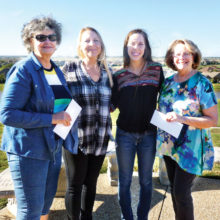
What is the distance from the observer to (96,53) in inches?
91.1

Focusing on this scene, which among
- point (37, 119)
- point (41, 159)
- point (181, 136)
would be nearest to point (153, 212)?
point (181, 136)

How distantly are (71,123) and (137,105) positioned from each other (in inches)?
27.5

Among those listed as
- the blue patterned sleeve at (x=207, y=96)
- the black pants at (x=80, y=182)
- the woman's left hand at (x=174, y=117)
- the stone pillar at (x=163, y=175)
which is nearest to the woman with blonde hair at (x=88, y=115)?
the black pants at (x=80, y=182)

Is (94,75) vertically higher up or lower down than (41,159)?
higher up

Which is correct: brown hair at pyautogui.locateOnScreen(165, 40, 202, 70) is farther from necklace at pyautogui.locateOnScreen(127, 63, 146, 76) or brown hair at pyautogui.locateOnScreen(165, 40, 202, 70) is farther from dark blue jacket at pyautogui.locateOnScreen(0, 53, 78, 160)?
dark blue jacket at pyautogui.locateOnScreen(0, 53, 78, 160)

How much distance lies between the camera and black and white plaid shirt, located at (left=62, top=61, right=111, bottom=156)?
2189 millimetres

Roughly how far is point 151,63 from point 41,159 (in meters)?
1.46

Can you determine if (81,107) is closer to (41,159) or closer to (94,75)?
(94,75)

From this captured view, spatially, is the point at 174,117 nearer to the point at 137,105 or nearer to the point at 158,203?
the point at 137,105

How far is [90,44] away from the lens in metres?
2.26

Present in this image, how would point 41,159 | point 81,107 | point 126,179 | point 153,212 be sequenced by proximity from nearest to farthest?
point 41,159 → point 81,107 → point 126,179 → point 153,212

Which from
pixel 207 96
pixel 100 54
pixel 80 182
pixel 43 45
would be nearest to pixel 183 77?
pixel 207 96

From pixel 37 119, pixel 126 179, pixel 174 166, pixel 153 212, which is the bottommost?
pixel 153 212

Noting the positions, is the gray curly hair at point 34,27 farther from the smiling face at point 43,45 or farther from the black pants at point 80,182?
the black pants at point 80,182
